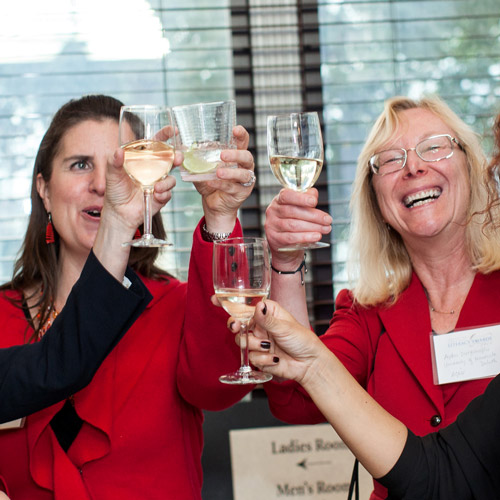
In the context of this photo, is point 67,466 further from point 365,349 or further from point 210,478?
point 210,478

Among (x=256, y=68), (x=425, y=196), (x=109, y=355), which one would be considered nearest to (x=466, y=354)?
(x=425, y=196)

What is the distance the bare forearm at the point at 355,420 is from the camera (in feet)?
4.50

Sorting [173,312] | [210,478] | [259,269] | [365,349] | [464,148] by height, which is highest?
[464,148]

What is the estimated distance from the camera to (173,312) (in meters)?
1.95

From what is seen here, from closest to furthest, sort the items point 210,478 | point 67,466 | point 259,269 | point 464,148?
point 259,269 < point 67,466 < point 464,148 < point 210,478

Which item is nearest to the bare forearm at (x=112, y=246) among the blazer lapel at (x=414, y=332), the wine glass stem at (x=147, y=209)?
the wine glass stem at (x=147, y=209)

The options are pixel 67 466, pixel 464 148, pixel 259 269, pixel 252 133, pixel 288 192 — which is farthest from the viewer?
pixel 252 133

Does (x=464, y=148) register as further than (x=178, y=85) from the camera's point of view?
No

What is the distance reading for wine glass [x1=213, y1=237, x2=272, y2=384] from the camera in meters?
1.29

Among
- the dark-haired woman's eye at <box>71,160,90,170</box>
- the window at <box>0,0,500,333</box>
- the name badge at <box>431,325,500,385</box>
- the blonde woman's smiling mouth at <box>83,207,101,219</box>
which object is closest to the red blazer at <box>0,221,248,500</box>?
the blonde woman's smiling mouth at <box>83,207,101,219</box>

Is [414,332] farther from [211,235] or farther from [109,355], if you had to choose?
[109,355]

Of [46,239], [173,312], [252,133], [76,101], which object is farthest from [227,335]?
[252,133]

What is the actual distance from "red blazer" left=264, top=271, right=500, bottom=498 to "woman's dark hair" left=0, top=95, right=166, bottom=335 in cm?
58

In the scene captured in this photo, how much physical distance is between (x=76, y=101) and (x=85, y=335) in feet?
2.97
